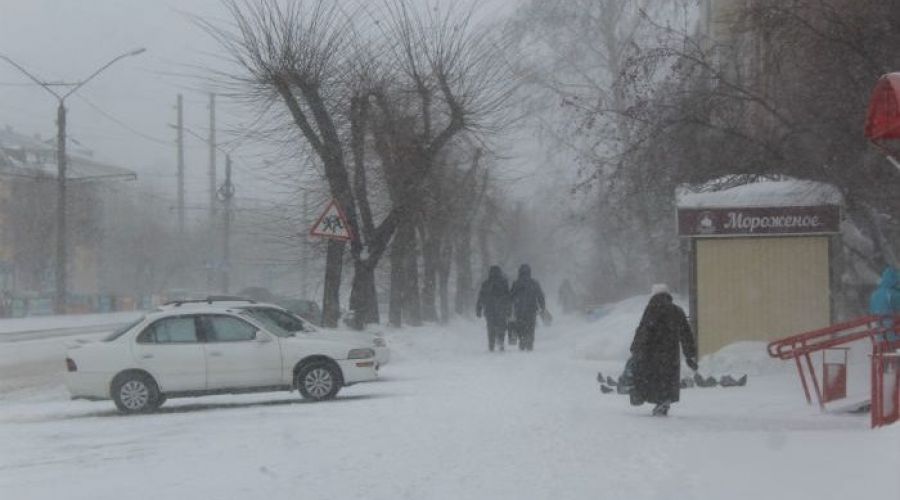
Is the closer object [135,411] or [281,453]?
[281,453]

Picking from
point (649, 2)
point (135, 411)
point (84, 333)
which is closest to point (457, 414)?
point (135, 411)

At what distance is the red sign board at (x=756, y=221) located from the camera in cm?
1970

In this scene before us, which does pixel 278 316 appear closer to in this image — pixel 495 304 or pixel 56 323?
pixel 495 304

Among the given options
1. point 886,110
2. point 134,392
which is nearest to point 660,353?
point 886,110

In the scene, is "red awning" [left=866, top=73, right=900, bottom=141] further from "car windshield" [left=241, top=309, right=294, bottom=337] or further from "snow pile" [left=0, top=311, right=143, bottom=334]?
"snow pile" [left=0, top=311, right=143, bottom=334]

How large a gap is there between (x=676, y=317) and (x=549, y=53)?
1032 inches

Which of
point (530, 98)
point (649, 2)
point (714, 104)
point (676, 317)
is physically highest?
point (649, 2)

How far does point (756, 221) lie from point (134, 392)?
9.57 meters

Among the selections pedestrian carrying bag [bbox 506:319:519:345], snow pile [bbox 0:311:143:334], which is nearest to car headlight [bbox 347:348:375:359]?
pedestrian carrying bag [bbox 506:319:519:345]

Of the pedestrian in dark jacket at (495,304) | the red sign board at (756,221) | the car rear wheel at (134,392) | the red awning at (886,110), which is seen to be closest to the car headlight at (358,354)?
the car rear wheel at (134,392)

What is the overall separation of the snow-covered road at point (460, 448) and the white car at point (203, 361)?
1.11ft

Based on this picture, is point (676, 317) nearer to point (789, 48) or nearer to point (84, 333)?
point (789, 48)

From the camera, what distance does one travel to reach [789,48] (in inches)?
684

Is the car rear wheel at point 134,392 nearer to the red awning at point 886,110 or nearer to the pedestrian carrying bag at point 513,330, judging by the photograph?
the red awning at point 886,110
